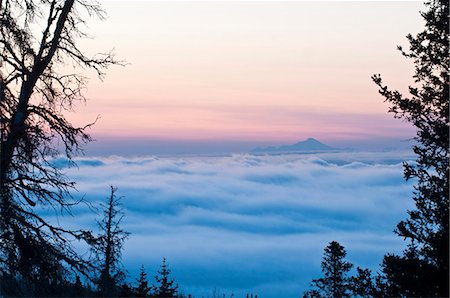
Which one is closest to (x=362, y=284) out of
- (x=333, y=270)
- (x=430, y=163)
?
(x=430, y=163)

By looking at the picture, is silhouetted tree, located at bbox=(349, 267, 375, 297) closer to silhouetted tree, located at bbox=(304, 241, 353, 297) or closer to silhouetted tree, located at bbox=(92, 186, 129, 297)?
silhouetted tree, located at bbox=(92, 186, 129, 297)

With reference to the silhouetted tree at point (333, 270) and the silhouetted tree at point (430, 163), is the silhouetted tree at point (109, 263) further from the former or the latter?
the silhouetted tree at point (333, 270)

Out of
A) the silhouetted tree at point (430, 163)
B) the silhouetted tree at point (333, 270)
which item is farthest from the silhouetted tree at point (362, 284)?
the silhouetted tree at point (333, 270)

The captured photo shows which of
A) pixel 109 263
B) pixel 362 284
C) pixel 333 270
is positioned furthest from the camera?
pixel 333 270

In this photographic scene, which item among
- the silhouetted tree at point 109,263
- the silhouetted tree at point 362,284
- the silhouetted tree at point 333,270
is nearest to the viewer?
the silhouetted tree at point 109,263

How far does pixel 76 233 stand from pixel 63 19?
424 centimetres

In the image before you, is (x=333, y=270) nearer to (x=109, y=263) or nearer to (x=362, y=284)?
(x=362, y=284)

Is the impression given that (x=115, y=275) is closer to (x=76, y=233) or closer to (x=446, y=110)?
(x=76, y=233)

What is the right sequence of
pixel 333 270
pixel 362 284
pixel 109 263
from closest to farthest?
pixel 109 263 < pixel 362 284 < pixel 333 270

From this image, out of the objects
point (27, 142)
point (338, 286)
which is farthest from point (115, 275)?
point (338, 286)

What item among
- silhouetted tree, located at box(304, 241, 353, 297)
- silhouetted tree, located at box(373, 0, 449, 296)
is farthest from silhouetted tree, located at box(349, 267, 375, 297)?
silhouetted tree, located at box(304, 241, 353, 297)

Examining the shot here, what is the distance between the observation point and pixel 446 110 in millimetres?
17703

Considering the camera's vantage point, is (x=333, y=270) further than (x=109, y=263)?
Yes

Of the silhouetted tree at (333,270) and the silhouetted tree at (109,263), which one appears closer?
the silhouetted tree at (109,263)
